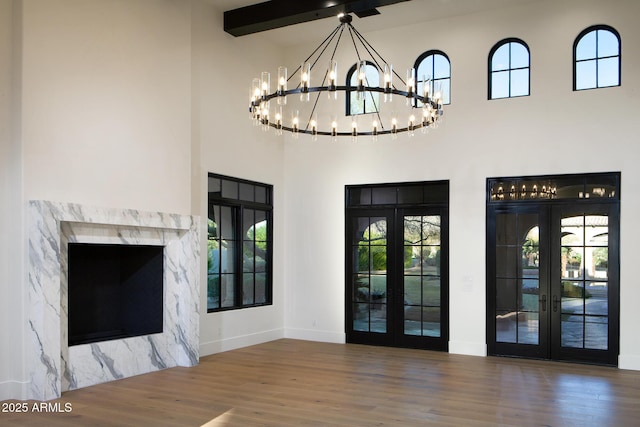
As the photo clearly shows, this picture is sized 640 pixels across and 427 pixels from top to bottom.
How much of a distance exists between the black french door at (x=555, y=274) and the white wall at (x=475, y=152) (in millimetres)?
171

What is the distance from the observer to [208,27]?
869 centimetres

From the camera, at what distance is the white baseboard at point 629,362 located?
777 centimetres

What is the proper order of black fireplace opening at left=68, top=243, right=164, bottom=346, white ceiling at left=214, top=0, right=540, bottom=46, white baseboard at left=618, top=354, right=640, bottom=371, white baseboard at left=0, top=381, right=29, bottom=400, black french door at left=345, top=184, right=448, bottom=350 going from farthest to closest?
black french door at left=345, top=184, right=448, bottom=350
white ceiling at left=214, top=0, right=540, bottom=46
white baseboard at left=618, top=354, right=640, bottom=371
black fireplace opening at left=68, top=243, right=164, bottom=346
white baseboard at left=0, top=381, right=29, bottom=400

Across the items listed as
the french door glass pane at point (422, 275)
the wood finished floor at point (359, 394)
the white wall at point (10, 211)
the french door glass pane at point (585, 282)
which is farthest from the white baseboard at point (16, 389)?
the french door glass pane at point (585, 282)

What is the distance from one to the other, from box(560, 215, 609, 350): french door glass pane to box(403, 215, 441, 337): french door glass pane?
1.78m

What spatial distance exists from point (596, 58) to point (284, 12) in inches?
168

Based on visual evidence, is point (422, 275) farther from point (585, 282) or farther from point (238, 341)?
point (238, 341)

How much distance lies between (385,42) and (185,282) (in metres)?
4.88

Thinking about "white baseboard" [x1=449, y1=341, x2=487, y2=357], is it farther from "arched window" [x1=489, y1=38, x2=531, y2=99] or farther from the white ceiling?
the white ceiling

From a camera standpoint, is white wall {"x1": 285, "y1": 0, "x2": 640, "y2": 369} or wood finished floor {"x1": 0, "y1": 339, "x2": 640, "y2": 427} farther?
white wall {"x1": 285, "y1": 0, "x2": 640, "y2": 369}

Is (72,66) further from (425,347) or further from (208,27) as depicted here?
(425,347)

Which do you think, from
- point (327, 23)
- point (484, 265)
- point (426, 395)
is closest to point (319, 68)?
point (327, 23)

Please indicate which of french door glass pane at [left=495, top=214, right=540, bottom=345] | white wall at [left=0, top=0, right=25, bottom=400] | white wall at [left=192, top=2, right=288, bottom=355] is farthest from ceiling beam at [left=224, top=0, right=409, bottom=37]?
french door glass pane at [left=495, top=214, right=540, bottom=345]

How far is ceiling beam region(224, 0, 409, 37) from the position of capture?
787 centimetres
